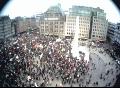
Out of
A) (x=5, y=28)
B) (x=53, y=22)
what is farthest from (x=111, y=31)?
(x=5, y=28)

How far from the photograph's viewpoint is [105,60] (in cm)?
2631

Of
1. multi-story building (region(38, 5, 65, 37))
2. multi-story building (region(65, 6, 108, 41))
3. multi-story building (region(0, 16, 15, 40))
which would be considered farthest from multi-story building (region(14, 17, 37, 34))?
multi-story building (region(65, 6, 108, 41))

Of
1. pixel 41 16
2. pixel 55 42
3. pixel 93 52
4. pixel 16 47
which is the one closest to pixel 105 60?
pixel 93 52

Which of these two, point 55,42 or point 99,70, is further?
point 55,42

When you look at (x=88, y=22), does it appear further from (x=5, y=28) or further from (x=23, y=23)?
(x=23, y=23)

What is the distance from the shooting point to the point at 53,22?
40.0m

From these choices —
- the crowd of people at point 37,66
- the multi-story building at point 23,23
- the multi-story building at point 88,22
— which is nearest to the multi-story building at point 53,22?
the multi-story building at point 88,22

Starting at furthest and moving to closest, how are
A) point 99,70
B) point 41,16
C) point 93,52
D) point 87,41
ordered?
1. point 41,16
2. point 87,41
3. point 93,52
4. point 99,70

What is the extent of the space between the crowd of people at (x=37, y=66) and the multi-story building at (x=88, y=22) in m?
9.64

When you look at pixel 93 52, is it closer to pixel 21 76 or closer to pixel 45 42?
pixel 45 42

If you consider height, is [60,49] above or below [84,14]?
below

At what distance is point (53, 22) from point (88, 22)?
5920 mm

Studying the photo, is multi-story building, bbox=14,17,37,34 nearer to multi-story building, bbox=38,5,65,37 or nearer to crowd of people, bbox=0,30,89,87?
multi-story building, bbox=38,5,65,37

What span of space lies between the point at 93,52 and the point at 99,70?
715 centimetres
